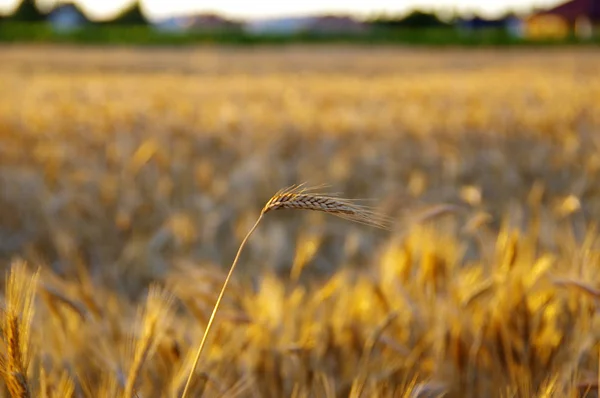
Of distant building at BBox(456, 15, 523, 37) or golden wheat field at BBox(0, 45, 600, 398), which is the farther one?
distant building at BBox(456, 15, 523, 37)

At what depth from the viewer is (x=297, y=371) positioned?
1.47 m

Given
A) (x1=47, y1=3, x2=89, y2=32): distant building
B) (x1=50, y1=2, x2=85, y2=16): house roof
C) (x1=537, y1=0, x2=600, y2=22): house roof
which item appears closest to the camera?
(x1=537, y1=0, x2=600, y2=22): house roof

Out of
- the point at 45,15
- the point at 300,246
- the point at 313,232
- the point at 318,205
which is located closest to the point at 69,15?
the point at 45,15

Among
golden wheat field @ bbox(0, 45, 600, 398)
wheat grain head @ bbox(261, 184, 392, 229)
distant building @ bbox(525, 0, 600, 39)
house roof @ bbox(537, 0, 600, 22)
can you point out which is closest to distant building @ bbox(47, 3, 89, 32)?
distant building @ bbox(525, 0, 600, 39)

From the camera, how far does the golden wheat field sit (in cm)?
143

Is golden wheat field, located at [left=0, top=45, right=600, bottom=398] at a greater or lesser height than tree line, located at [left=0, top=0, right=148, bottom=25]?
lesser

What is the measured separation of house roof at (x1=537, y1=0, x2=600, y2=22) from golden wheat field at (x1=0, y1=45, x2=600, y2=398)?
47.6m

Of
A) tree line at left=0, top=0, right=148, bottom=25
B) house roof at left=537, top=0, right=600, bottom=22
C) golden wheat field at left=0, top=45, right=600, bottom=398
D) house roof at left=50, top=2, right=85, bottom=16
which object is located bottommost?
golden wheat field at left=0, top=45, right=600, bottom=398

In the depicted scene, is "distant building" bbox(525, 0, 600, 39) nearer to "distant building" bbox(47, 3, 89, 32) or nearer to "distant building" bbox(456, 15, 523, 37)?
"distant building" bbox(456, 15, 523, 37)

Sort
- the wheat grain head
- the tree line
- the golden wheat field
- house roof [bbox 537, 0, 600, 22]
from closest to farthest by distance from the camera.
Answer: the wheat grain head → the golden wheat field → the tree line → house roof [bbox 537, 0, 600, 22]

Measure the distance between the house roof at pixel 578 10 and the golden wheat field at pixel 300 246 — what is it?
156ft

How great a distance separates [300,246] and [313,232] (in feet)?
2.01

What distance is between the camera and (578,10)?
2003 inches

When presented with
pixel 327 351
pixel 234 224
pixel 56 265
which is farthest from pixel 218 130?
pixel 327 351
